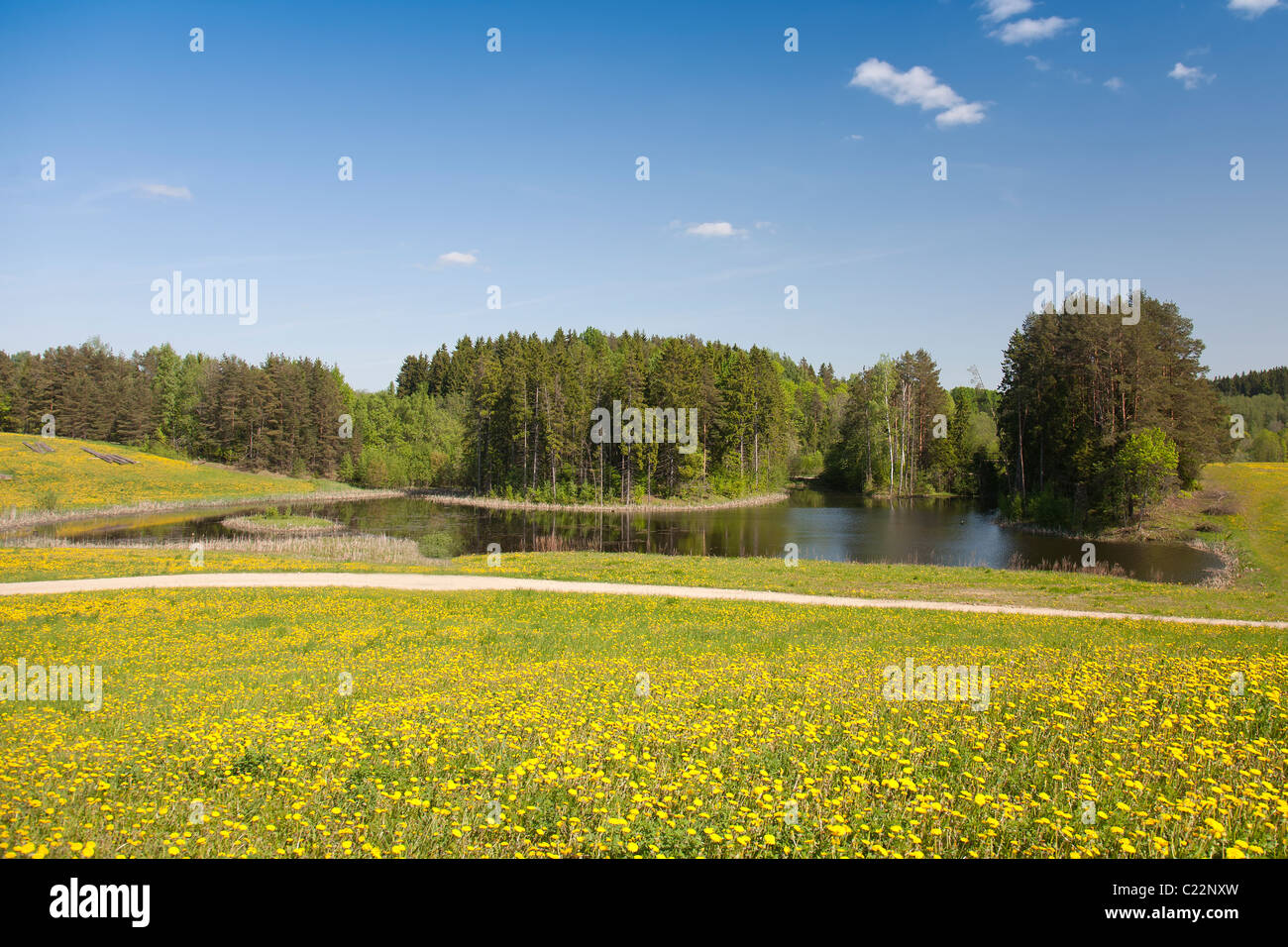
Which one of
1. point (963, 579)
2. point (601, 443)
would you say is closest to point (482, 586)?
point (963, 579)

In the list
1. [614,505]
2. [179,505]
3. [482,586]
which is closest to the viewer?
[482,586]

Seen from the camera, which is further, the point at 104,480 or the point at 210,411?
the point at 210,411

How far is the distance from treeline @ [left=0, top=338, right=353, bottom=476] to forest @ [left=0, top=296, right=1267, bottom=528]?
318 mm

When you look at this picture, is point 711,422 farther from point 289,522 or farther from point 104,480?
point 104,480

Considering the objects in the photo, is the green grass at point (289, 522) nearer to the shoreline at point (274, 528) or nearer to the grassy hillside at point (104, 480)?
the shoreline at point (274, 528)

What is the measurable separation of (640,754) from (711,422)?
294ft

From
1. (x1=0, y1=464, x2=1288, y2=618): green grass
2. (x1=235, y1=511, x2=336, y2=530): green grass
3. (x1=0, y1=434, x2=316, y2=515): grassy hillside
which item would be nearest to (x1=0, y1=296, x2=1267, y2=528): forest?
(x1=0, y1=434, x2=316, y2=515): grassy hillside

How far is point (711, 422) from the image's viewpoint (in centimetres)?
9681

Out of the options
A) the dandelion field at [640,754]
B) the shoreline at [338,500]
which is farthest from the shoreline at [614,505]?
the dandelion field at [640,754]

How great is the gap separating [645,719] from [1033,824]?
454cm

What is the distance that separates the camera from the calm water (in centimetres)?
4650

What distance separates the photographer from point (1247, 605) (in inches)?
989
